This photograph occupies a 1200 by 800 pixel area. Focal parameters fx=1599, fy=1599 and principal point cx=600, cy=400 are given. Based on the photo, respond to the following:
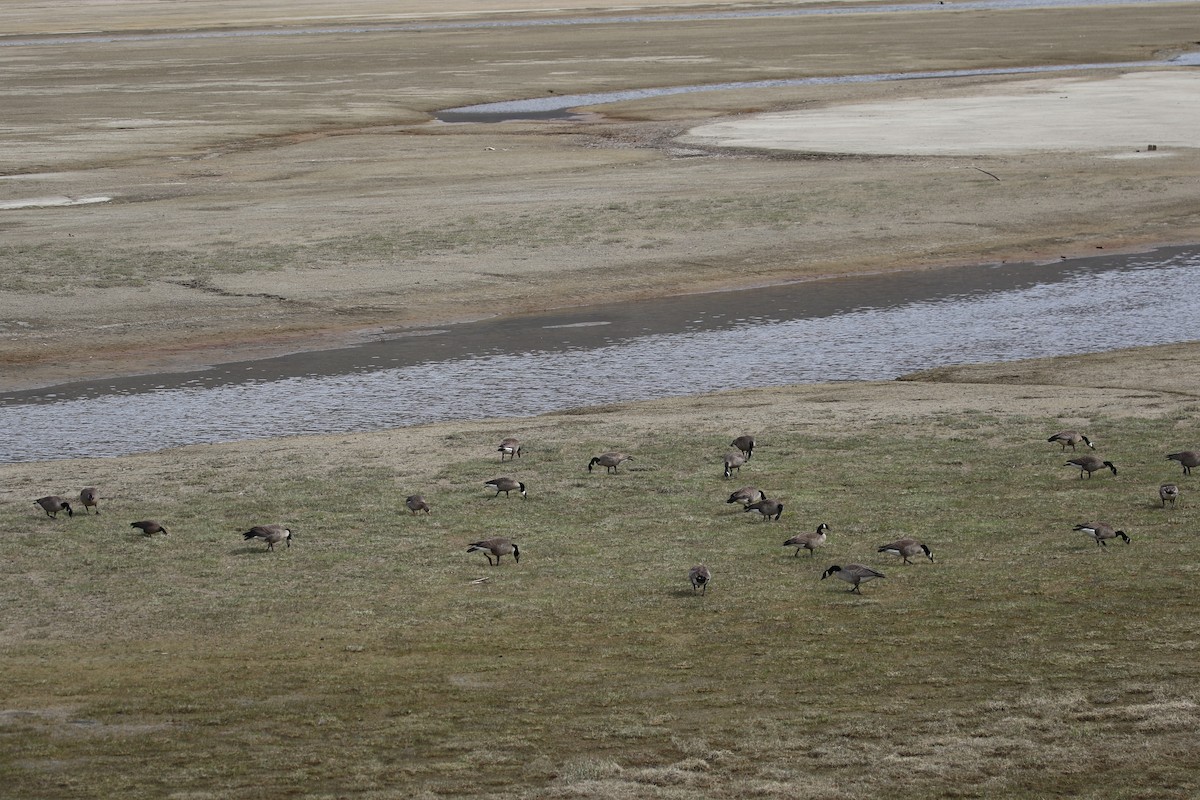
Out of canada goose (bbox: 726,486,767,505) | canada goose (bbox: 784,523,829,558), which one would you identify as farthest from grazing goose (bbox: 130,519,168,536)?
canada goose (bbox: 784,523,829,558)

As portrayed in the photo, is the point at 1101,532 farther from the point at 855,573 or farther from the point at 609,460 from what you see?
the point at 609,460

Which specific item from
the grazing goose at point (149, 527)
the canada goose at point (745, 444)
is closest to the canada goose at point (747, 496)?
the canada goose at point (745, 444)

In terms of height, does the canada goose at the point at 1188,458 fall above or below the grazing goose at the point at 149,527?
above

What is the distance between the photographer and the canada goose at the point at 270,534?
53.3ft

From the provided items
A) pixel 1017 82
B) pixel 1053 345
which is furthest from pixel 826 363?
pixel 1017 82

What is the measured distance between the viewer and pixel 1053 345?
92.2 feet

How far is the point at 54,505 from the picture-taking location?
17531 mm

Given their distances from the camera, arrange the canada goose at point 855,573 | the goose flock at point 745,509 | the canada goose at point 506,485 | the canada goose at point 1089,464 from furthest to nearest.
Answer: the canada goose at point 506,485 < the canada goose at point 1089,464 < the goose flock at point 745,509 < the canada goose at point 855,573

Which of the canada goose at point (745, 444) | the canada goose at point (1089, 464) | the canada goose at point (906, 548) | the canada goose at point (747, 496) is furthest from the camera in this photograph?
the canada goose at point (745, 444)

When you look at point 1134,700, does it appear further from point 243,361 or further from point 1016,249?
point 1016,249

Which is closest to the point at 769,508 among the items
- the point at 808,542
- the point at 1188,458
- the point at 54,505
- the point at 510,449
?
the point at 808,542

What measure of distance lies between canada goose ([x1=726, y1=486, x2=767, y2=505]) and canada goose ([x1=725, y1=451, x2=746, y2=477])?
4.64ft

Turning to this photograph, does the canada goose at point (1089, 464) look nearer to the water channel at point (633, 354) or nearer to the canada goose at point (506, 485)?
the canada goose at point (506, 485)

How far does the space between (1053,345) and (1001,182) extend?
14731 millimetres
